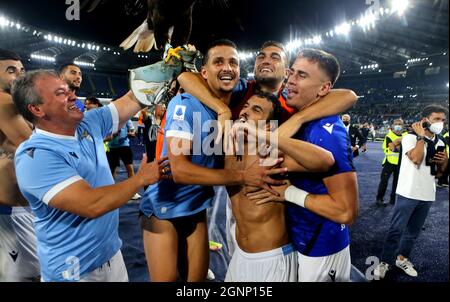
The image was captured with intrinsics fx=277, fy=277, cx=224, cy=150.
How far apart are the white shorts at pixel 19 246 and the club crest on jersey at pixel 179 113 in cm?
126

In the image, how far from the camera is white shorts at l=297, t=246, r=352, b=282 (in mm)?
1341

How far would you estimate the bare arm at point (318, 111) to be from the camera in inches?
50.2

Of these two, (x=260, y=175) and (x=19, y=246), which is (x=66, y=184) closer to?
(x=260, y=175)

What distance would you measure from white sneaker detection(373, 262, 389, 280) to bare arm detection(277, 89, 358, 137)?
73.7 inches

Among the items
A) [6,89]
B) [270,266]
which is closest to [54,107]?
[6,89]

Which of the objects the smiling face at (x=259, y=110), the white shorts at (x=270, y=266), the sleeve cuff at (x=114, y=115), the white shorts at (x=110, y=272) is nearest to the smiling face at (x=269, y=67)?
the smiling face at (x=259, y=110)

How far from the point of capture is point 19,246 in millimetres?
1770

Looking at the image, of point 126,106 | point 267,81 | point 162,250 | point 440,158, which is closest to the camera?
point 162,250

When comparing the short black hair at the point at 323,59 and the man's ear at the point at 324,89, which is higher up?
the short black hair at the point at 323,59

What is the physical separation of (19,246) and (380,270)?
286cm

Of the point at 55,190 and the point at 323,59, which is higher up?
the point at 323,59

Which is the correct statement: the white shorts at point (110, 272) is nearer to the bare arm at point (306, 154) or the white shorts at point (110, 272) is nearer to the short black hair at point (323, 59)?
the bare arm at point (306, 154)
